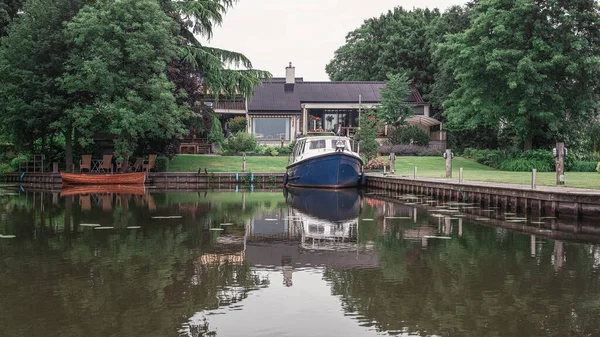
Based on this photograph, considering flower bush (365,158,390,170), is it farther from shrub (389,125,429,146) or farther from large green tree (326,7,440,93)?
large green tree (326,7,440,93)

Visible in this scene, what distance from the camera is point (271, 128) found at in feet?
168

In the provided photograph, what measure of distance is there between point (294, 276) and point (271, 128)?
1664 inches

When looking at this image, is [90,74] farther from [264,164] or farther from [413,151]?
[413,151]

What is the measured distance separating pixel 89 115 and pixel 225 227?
19130 mm

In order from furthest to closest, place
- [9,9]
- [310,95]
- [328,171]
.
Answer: [310,95]
[9,9]
[328,171]

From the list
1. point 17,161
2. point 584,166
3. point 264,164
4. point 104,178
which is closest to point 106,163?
point 104,178

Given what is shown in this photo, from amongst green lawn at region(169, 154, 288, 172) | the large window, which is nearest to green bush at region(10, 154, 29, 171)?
green lawn at region(169, 154, 288, 172)

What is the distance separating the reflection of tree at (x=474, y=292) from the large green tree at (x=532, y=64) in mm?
25790

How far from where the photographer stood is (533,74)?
115 ft

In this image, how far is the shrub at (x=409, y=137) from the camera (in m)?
46.0

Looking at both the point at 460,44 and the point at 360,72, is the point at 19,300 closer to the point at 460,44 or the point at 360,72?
the point at 460,44

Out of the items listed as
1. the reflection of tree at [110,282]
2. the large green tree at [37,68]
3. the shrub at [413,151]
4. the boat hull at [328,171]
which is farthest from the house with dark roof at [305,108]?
the reflection of tree at [110,282]

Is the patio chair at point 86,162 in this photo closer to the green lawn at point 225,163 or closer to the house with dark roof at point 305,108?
the green lawn at point 225,163

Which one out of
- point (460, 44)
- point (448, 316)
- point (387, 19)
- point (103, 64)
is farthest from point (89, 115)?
point (387, 19)
